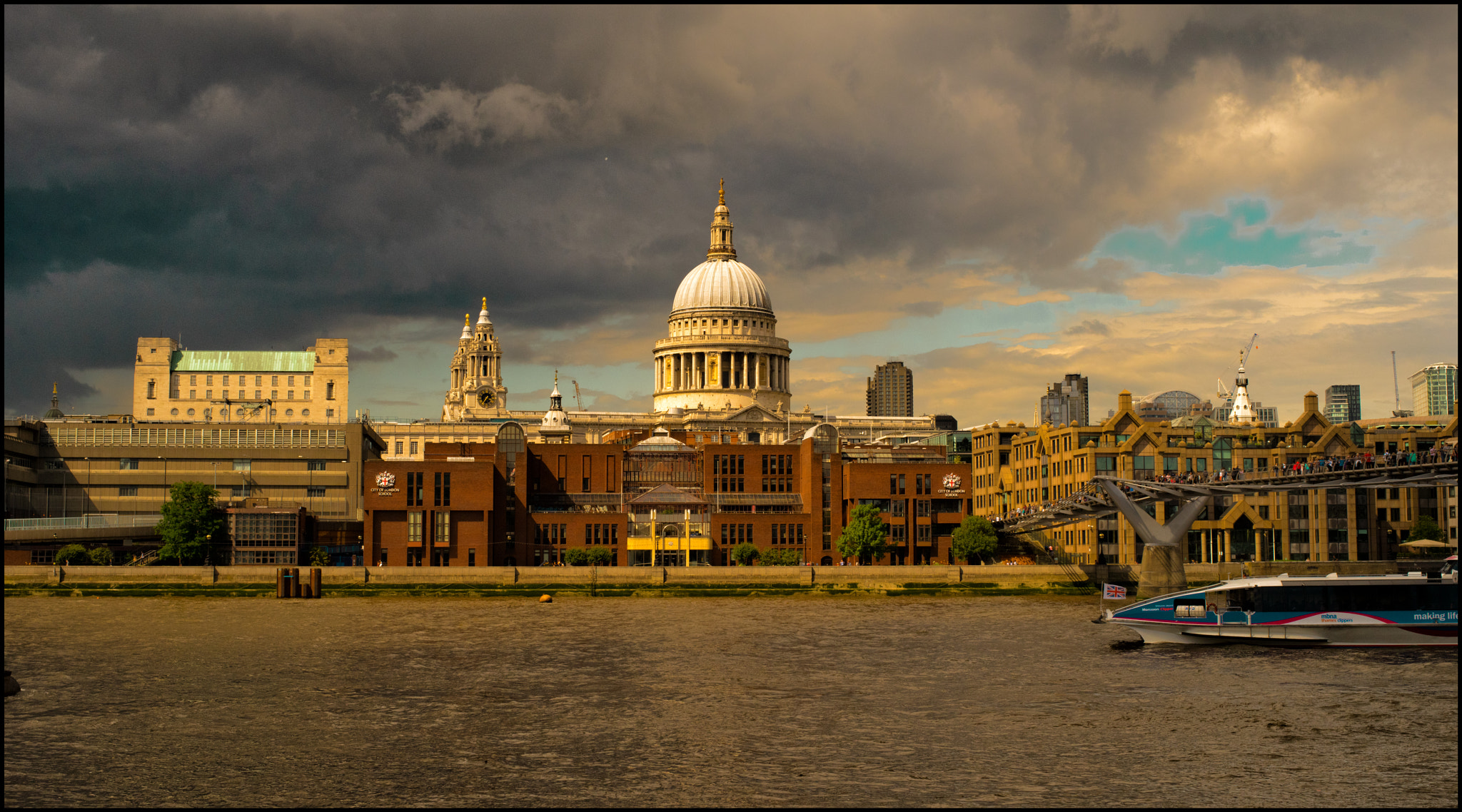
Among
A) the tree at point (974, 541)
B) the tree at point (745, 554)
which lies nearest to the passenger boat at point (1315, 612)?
the tree at point (974, 541)

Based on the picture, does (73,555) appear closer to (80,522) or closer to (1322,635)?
(80,522)

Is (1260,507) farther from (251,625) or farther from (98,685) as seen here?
(98,685)

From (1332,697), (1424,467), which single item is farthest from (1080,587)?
(1332,697)

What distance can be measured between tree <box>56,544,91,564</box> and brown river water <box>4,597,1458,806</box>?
30.9 meters

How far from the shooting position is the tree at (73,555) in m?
93.4

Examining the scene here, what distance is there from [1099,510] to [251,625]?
171 feet

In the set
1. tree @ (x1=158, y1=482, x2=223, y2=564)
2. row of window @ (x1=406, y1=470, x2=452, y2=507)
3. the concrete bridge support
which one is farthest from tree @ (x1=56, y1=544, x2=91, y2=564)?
the concrete bridge support

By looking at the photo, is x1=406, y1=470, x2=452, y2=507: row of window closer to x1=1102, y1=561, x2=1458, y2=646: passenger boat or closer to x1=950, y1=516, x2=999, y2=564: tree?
x1=950, y1=516, x2=999, y2=564: tree

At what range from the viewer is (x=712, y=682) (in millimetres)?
45406

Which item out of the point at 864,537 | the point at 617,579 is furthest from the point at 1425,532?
the point at 617,579

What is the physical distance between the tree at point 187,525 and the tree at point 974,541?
54.7 meters

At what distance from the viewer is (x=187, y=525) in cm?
10019

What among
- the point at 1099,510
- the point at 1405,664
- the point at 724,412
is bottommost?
the point at 1405,664

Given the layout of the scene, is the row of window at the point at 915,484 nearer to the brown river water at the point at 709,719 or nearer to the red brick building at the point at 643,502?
the red brick building at the point at 643,502
